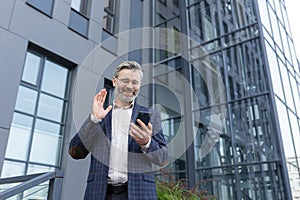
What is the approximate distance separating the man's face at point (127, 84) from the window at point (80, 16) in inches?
206

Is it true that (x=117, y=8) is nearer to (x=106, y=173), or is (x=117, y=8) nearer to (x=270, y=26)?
(x=270, y=26)

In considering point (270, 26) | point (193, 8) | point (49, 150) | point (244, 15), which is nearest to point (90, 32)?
point (49, 150)

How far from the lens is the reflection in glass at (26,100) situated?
4.95m

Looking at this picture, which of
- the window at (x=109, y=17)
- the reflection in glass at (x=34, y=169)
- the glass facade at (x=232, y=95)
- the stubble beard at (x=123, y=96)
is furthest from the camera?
the window at (x=109, y=17)

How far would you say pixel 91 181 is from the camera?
3.92 ft

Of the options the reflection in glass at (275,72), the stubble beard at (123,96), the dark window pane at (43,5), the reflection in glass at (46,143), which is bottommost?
the stubble beard at (123,96)

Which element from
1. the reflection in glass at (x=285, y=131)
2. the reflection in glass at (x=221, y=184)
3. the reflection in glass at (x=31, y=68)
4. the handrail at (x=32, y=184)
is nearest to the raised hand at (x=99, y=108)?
the handrail at (x=32, y=184)

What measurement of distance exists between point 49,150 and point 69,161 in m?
0.43

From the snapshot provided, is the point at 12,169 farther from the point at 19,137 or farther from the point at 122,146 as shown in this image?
the point at 122,146

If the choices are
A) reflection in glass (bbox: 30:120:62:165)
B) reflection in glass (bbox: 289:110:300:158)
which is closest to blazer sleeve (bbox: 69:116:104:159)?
reflection in glass (bbox: 30:120:62:165)

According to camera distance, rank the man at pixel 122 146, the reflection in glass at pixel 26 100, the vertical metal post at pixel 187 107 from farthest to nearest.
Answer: the vertical metal post at pixel 187 107 → the reflection in glass at pixel 26 100 → the man at pixel 122 146

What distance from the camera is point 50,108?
5.47 m

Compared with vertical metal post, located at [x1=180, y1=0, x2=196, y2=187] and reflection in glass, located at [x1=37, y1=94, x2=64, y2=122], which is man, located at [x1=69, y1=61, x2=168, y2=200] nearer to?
reflection in glass, located at [x1=37, y1=94, x2=64, y2=122]

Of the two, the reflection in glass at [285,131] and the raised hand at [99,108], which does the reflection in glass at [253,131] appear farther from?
the raised hand at [99,108]
